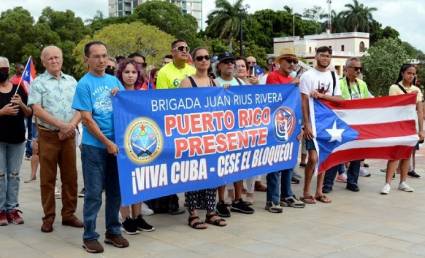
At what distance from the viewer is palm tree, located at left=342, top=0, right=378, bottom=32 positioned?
96938mm

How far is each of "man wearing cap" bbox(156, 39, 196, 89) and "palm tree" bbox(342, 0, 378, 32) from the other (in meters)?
95.1

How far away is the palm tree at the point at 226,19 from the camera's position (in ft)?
262

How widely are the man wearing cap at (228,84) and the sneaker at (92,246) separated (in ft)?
5.76

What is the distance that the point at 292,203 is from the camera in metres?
6.93

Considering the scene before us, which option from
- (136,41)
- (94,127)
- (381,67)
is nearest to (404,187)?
(94,127)

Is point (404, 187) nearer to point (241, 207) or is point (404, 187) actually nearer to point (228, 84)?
point (241, 207)

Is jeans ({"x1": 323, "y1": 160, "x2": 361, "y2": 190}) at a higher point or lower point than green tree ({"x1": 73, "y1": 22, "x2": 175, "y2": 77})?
lower

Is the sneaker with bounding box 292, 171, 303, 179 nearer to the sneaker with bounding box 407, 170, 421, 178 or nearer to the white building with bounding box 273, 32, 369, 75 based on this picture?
the sneaker with bounding box 407, 170, 421, 178

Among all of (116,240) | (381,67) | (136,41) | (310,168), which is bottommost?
(116,240)

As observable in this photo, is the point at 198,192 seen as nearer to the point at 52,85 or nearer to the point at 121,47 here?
the point at 52,85

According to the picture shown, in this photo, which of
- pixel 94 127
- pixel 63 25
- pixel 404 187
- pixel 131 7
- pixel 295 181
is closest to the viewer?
pixel 94 127

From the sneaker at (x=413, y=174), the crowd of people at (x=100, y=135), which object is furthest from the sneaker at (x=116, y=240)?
the sneaker at (x=413, y=174)

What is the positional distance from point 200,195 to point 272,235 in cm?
93

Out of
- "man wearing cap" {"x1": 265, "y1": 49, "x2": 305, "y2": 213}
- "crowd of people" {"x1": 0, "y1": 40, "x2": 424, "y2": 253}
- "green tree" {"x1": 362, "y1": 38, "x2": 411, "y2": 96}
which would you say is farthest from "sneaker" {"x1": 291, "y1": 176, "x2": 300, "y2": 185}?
"green tree" {"x1": 362, "y1": 38, "x2": 411, "y2": 96}
